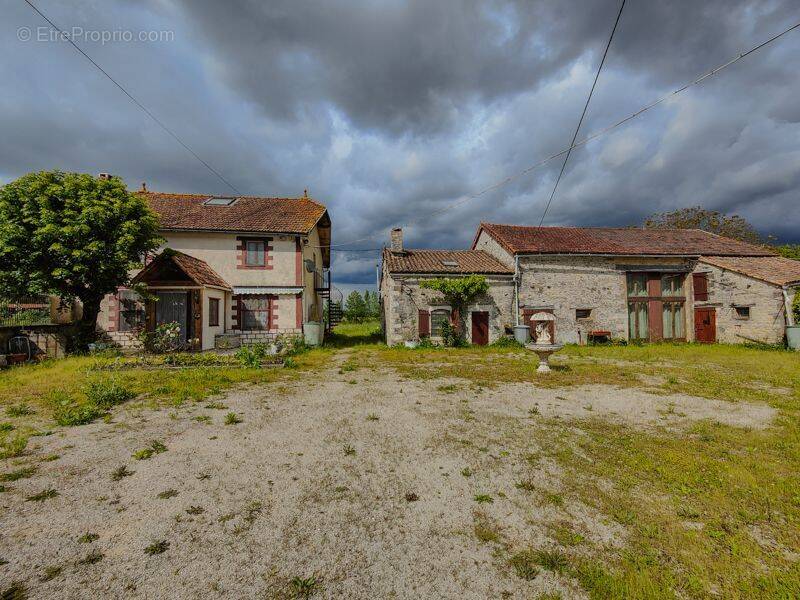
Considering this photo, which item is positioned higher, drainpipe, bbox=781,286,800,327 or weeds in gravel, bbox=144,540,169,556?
drainpipe, bbox=781,286,800,327

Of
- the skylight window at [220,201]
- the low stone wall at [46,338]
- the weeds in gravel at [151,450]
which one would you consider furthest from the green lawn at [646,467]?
the skylight window at [220,201]

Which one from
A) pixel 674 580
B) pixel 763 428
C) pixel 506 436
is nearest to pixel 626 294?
pixel 763 428

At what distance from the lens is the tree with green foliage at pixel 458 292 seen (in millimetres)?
16281

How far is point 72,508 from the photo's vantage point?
10.1ft

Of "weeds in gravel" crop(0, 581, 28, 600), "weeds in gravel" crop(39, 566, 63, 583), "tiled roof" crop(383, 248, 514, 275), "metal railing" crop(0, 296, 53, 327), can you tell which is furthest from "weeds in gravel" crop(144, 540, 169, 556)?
"tiled roof" crop(383, 248, 514, 275)

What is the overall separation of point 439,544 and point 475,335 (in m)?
14.6

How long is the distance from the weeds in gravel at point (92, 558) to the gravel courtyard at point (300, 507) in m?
0.01

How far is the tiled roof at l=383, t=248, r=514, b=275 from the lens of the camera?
16906mm

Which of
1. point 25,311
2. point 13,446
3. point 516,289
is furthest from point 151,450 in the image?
point 516,289

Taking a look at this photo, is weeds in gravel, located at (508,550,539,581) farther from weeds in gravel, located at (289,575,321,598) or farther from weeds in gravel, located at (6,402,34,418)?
weeds in gravel, located at (6,402,34,418)

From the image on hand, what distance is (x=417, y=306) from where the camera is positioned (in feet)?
54.5

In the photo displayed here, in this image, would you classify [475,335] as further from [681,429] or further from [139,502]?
[139,502]

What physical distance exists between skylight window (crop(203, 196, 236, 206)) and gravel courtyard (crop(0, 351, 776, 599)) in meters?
14.6

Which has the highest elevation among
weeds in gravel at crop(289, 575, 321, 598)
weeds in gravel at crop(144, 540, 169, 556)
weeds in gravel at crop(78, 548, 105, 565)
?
weeds in gravel at crop(78, 548, 105, 565)
